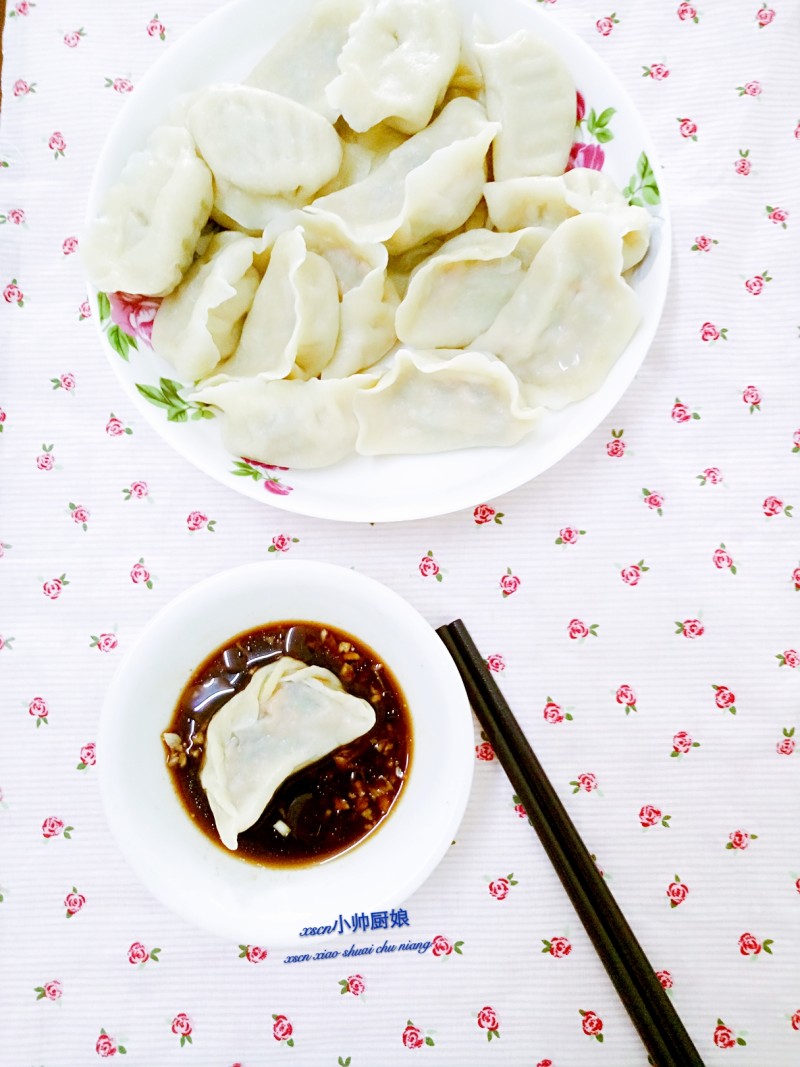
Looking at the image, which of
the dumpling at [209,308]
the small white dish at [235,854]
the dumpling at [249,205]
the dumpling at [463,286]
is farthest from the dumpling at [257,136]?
the small white dish at [235,854]

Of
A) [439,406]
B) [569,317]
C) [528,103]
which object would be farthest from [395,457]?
[528,103]

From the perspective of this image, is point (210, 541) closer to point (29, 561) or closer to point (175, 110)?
point (29, 561)

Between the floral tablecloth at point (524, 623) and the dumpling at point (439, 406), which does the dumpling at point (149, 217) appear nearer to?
the floral tablecloth at point (524, 623)

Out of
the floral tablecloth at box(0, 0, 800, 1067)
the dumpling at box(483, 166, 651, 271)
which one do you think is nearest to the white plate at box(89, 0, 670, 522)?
the dumpling at box(483, 166, 651, 271)

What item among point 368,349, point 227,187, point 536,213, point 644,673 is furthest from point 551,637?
point 227,187

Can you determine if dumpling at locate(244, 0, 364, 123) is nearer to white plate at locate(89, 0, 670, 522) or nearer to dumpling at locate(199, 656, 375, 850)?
white plate at locate(89, 0, 670, 522)

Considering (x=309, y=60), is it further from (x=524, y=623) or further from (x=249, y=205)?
(x=524, y=623)
